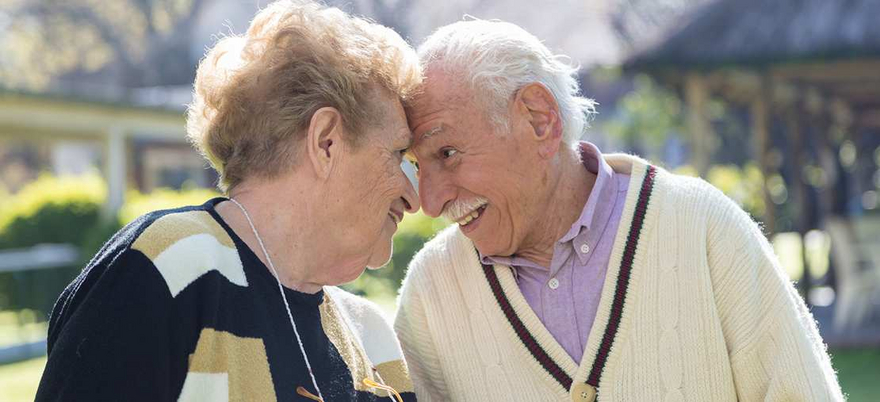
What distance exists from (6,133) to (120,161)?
148cm

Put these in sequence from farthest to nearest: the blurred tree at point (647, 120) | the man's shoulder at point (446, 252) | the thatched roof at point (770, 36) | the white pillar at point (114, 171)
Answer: the blurred tree at point (647, 120)
the white pillar at point (114, 171)
the thatched roof at point (770, 36)
the man's shoulder at point (446, 252)

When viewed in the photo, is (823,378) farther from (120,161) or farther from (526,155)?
(120,161)

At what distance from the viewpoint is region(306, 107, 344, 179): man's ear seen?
6.84ft

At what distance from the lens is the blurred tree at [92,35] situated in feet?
111

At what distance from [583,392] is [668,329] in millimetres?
264

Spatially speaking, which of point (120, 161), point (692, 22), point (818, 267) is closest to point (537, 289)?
point (692, 22)

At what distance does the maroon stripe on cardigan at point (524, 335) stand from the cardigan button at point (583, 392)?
41 millimetres

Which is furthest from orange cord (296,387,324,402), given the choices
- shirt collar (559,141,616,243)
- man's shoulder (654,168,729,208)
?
man's shoulder (654,168,729,208)

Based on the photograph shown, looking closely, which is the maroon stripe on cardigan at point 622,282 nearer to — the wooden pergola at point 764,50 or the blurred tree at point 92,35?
the wooden pergola at point 764,50

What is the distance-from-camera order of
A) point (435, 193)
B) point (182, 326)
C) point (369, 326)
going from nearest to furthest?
1. point (182, 326)
2. point (369, 326)
3. point (435, 193)

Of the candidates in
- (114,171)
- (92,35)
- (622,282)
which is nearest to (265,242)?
(622,282)

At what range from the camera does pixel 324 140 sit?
83.4 inches

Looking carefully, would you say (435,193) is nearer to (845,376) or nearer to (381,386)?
(381,386)

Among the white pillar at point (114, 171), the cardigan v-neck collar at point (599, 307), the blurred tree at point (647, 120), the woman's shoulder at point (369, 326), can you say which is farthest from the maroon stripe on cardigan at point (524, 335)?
the blurred tree at point (647, 120)
